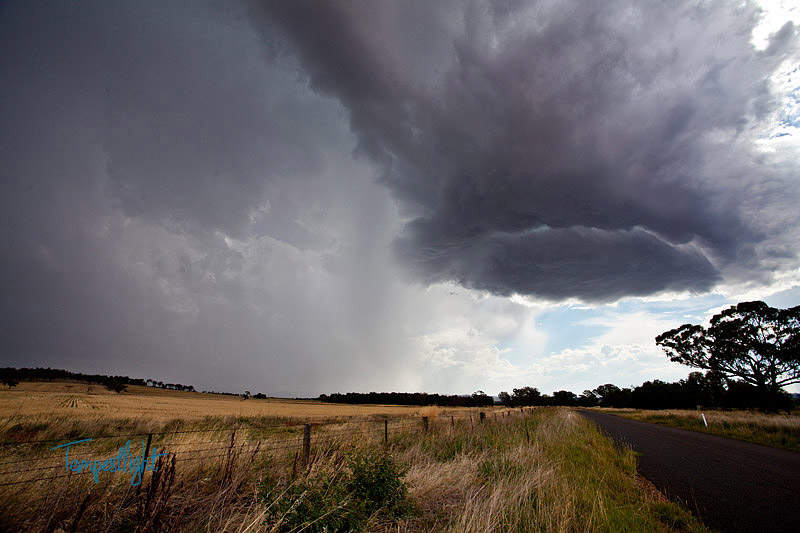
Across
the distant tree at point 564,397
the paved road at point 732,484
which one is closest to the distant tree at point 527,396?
the distant tree at point 564,397

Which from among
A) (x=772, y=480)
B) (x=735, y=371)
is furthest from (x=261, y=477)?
(x=735, y=371)

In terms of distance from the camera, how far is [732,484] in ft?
25.1

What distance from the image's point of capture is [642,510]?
5594 millimetres

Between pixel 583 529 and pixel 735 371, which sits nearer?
pixel 583 529

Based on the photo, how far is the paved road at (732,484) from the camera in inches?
215

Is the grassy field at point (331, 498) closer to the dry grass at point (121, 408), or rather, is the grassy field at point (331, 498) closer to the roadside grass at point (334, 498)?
the roadside grass at point (334, 498)

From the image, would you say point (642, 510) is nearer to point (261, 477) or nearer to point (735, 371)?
point (261, 477)

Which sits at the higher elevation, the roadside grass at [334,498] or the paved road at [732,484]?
the roadside grass at [334,498]

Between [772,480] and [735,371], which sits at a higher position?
[735,371]

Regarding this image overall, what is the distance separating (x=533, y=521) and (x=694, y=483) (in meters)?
5.88

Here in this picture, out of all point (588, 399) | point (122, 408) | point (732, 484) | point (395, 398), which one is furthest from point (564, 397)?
point (732, 484)

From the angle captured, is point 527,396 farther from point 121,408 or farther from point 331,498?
point 331,498

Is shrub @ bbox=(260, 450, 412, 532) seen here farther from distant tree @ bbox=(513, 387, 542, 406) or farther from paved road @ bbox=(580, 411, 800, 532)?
distant tree @ bbox=(513, 387, 542, 406)

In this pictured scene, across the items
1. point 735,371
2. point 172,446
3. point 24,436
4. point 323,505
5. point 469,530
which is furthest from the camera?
point 735,371
